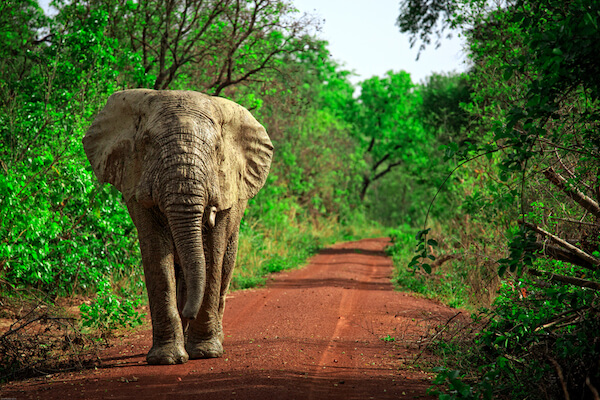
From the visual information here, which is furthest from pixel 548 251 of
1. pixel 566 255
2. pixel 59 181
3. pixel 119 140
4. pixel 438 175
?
pixel 438 175

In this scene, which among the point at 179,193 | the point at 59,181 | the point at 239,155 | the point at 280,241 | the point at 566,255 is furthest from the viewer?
the point at 280,241

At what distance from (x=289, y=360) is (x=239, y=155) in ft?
7.59

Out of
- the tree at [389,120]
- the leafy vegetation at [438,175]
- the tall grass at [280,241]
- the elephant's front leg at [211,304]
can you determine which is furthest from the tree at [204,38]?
the tree at [389,120]

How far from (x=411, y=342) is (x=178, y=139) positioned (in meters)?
3.33

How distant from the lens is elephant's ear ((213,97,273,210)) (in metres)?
6.38

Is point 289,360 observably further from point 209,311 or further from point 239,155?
point 239,155

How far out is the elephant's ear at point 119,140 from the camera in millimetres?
6230

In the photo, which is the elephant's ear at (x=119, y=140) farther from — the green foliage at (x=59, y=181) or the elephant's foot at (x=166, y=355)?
the elephant's foot at (x=166, y=355)

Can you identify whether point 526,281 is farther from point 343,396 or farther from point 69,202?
point 69,202

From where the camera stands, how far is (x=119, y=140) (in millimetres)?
6387

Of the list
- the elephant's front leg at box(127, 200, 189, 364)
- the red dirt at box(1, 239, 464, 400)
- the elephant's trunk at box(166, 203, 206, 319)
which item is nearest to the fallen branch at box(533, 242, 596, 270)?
the red dirt at box(1, 239, 464, 400)

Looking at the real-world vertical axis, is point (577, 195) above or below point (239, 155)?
below

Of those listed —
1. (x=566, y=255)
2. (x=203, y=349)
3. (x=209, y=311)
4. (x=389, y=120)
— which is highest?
(x=389, y=120)

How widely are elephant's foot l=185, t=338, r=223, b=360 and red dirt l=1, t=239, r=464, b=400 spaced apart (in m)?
0.13
